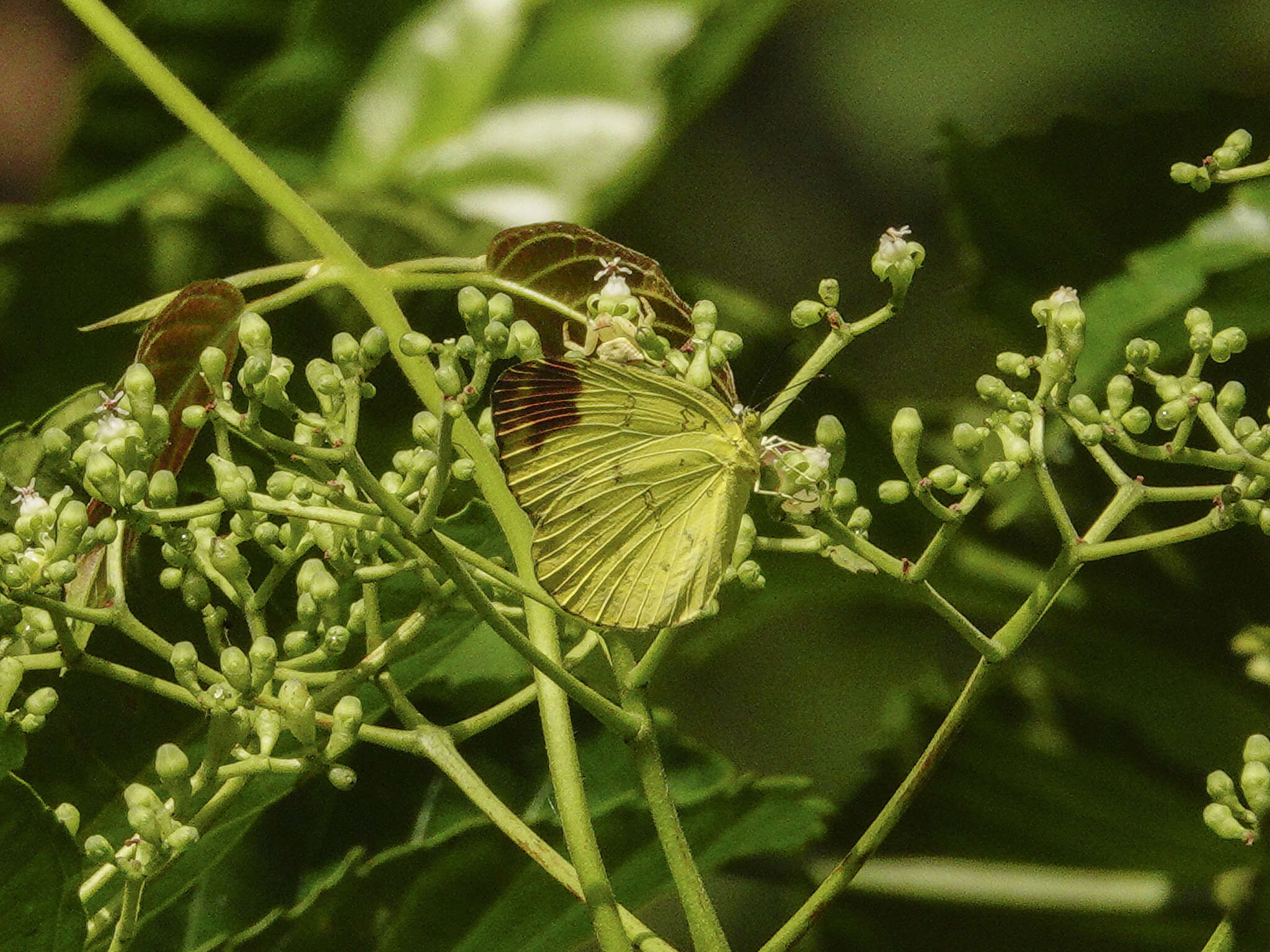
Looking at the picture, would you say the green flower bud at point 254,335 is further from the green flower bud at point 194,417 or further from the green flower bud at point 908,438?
the green flower bud at point 908,438

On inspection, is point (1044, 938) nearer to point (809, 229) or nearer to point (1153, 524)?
point (1153, 524)


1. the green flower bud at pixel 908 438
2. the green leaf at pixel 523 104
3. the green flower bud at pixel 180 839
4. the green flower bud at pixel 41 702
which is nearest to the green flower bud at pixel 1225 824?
the green flower bud at pixel 908 438

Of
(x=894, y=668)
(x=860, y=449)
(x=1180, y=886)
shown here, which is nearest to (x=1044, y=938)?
(x=1180, y=886)

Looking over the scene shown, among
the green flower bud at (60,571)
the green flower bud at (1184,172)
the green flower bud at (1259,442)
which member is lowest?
the green flower bud at (1259,442)

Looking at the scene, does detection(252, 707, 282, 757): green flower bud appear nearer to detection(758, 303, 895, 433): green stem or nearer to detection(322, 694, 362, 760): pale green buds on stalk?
detection(322, 694, 362, 760): pale green buds on stalk

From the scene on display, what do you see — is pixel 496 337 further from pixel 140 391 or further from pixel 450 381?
pixel 140 391

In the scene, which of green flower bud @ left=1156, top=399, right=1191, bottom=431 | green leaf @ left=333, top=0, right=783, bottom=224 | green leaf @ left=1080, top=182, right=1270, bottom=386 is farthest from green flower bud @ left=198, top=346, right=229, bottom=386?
green leaf @ left=333, top=0, right=783, bottom=224

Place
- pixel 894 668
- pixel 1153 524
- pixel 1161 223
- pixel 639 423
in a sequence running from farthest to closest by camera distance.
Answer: pixel 894 668, pixel 1153 524, pixel 1161 223, pixel 639 423
